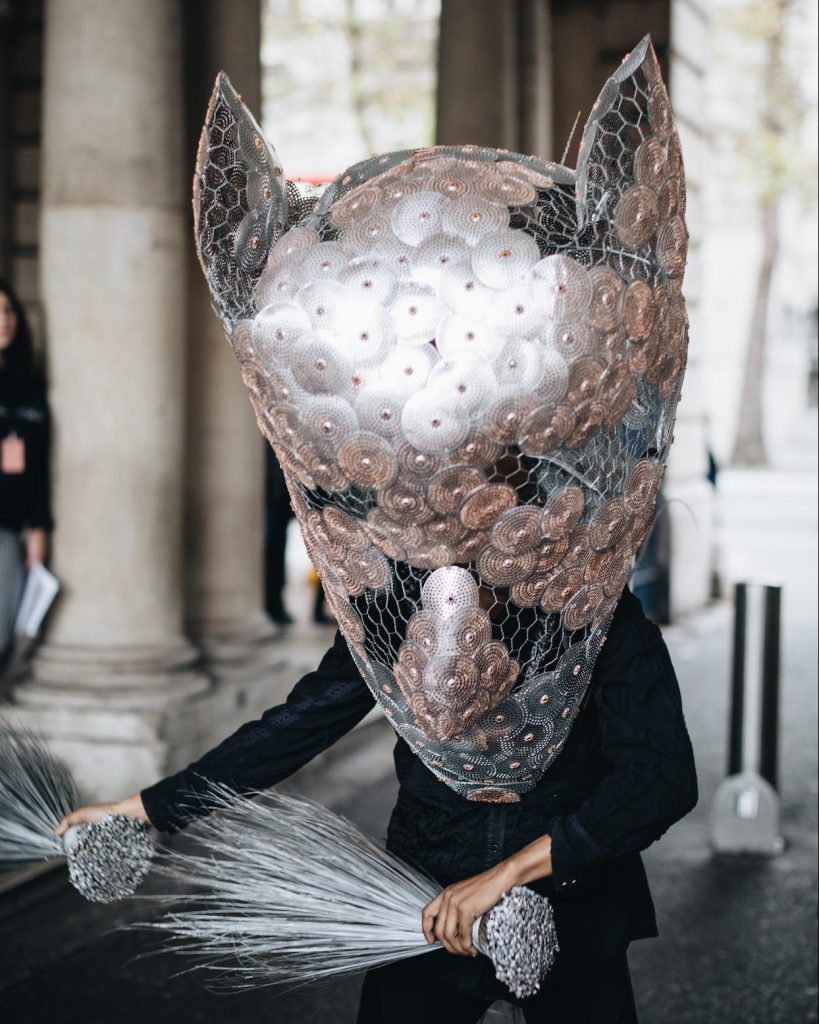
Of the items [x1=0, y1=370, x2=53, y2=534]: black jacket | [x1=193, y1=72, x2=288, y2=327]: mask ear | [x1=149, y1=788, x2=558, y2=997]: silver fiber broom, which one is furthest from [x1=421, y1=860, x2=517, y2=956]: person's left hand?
[x1=0, y1=370, x2=53, y2=534]: black jacket

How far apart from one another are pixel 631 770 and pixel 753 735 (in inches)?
158

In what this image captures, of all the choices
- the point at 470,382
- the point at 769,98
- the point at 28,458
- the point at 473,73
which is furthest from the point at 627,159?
the point at 769,98

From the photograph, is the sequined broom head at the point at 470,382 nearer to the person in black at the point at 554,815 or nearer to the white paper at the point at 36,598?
the person in black at the point at 554,815

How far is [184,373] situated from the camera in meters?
5.68

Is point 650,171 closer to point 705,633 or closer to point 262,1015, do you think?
point 262,1015

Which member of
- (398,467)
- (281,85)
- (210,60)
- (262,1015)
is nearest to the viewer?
(398,467)

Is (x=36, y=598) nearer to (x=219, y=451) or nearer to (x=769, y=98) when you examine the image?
(x=219, y=451)

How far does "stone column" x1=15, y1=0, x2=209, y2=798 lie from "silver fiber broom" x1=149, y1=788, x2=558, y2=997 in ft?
9.96

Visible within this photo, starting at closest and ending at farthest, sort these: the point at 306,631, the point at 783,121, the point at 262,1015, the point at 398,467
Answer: the point at 398,467 → the point at 262,1015 → the point at 306,631 → the point at 783,121

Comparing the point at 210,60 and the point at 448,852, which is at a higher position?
the point at 210,60

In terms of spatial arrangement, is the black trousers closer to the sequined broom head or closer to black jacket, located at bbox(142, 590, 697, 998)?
black jacket, located at bbox(142, 590, 697, 998)

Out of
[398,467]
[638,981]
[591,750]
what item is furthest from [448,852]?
[638,981]

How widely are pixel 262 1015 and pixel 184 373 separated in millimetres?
2712

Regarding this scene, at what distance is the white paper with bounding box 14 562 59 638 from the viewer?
5438mm
